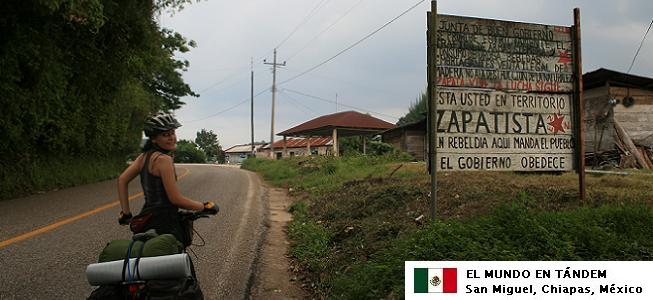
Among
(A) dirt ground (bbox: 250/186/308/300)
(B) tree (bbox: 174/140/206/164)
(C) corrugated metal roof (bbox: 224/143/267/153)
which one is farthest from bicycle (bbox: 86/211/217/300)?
(C) corrugated metal roof (bbox: 224/143/267/153)

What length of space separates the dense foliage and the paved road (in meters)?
1.90

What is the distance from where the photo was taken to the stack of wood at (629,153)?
57.9 feet

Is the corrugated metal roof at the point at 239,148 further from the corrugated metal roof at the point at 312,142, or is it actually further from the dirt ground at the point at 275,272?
the dirt ground at the point at 275,272

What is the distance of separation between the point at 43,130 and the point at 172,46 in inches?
623

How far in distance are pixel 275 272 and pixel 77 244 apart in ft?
10.6

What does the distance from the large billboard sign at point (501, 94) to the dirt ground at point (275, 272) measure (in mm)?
2447

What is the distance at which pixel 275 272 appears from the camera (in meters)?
6.34

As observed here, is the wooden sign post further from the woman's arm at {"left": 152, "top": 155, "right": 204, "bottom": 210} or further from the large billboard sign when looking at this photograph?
the woman's arm at {"left": 152, "top": 155, "right": 204, "bottom": 210}

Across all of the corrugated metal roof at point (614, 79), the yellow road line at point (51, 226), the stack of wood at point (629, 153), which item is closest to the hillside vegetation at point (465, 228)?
the yellow road line at point (51, 226)

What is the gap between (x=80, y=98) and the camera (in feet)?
53.4

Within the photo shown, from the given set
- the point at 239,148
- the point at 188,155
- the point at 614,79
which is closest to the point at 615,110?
the point at 614,79

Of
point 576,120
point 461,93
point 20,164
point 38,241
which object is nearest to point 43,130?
point 20,164

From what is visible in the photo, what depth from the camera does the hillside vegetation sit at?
4.34 m

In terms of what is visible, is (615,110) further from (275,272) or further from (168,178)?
(168,178)
